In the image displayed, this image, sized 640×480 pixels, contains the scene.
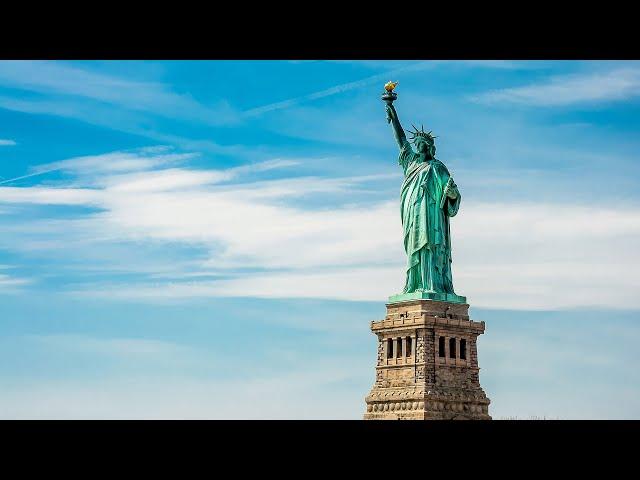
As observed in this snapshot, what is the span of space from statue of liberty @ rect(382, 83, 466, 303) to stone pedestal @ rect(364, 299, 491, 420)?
38.0 inches

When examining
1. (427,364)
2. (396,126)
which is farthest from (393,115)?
(427,364)

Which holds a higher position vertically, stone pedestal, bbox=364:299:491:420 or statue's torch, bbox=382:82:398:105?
statue's torch, bbox=382:82:398:105

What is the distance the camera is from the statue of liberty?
6475 centimetres

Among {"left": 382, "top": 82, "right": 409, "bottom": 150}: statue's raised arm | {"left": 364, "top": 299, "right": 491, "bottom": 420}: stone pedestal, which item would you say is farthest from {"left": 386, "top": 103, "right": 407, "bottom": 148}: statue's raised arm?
{"left": 364, "top": 299, "right": 491, "bottom": 420}: stone pedestal

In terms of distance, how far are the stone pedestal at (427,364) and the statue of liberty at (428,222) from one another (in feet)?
3.17

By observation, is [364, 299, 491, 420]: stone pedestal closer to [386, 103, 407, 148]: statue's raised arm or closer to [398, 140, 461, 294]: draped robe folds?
[398, 140, 461, 294]: draped robe folds

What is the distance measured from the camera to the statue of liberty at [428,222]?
64750 millimetres

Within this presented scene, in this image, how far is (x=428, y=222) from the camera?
6488 centimetres

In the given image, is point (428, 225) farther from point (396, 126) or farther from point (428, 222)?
point (396, 126)
